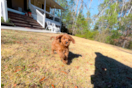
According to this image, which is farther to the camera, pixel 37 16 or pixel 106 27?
pixel 106 27

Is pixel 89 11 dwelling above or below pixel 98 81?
above

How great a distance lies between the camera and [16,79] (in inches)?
64.3

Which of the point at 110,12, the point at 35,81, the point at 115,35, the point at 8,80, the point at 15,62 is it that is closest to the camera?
the point at 8,80

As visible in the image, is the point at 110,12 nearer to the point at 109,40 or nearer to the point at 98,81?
the point at 109,40

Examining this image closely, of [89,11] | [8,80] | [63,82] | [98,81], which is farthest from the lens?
[89,11]

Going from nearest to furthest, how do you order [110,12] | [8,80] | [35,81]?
[8,80], [35,81], [110,12]

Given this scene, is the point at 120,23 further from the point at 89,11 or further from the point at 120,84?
the point at 120,84

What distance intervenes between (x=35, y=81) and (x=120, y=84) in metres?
2.88

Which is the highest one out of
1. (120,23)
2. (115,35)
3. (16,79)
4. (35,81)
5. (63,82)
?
(120,23)

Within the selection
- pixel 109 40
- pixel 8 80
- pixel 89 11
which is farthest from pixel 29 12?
pixel 89 11

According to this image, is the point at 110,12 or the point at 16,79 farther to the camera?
the point at 110,12

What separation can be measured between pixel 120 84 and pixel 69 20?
18356mm

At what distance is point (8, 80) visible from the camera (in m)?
1.57

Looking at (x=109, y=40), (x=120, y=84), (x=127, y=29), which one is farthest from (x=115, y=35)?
(x=120, y=84)
